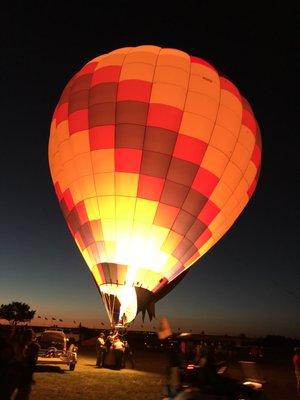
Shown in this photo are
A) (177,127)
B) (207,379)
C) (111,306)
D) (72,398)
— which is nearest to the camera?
(207,379)

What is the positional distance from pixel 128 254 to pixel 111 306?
170 cm

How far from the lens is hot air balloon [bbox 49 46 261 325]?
14289 millimetres

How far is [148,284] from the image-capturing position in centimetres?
1407

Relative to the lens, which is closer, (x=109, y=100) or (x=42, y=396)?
(x=42, y=396)

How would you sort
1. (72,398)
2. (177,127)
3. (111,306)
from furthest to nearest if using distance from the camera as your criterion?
(177,127) → (111,306) → (72,398)

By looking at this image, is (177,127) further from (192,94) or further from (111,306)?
(111,306)

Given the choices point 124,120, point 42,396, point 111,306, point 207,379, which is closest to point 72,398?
point 42,396

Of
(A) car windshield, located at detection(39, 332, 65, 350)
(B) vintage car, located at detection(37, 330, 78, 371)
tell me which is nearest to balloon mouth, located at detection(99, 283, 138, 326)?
(B) vintage car, located at detection(37, 330, 78, 371)

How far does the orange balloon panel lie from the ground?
272 centimetres

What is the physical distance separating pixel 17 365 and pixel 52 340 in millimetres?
8499

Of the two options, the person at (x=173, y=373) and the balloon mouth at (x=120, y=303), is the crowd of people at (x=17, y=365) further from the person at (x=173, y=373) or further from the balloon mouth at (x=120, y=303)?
the balloon mouth at (x=120, y=303)

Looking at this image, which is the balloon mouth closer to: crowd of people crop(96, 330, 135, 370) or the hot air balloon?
the hot air balloon

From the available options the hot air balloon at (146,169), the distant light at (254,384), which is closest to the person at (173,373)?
the distant light at (254,384)

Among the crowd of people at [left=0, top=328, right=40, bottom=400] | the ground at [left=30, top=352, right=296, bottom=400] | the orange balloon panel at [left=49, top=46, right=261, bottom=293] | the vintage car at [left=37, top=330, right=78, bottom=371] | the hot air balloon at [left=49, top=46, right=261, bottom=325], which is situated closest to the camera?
the crowd of people at [left=0, top=328, right=40, bottom=400]
